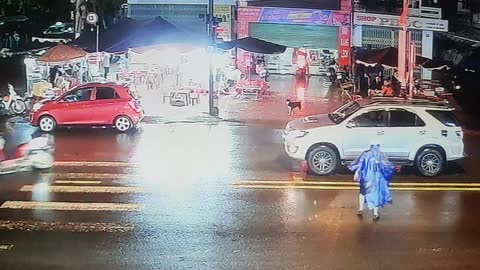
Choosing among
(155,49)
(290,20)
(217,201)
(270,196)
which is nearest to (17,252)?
(217,201)

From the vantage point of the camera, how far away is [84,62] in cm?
3331

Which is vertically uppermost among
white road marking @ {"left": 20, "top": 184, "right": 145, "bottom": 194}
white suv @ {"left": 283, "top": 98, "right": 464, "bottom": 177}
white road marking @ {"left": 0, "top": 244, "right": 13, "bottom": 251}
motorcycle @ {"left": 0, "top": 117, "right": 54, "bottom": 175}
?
white suv @ {"left": 283, "top": 98, "right": 464, "bottom": 177}

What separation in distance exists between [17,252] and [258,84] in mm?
26343

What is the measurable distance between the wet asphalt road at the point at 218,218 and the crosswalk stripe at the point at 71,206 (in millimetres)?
19

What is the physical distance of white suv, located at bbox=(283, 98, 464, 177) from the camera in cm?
1748

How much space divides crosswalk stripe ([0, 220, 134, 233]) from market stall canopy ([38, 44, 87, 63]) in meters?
18.4

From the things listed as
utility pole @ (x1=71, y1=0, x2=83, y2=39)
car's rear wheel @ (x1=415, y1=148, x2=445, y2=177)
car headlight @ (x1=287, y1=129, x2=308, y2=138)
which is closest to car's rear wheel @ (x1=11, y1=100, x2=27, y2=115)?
utility pole @ (x1=71, y1=0, x2=83, y2=39)

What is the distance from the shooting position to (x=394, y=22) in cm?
4456

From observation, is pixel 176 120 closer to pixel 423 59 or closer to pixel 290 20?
pixel 423 59

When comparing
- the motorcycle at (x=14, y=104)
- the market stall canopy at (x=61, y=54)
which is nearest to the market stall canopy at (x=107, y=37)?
the market stall canopy at (x=61, y=54)

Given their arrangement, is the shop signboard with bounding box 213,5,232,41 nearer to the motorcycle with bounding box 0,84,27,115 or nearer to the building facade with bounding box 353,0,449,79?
the building facade with bounding box 353,0,449,79

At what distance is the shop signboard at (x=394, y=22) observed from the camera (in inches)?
1623

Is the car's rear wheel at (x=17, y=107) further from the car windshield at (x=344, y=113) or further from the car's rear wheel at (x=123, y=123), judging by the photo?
the car windshield at (x=344, y=113)

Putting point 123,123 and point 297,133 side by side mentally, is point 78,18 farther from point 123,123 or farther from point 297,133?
point 297,133
